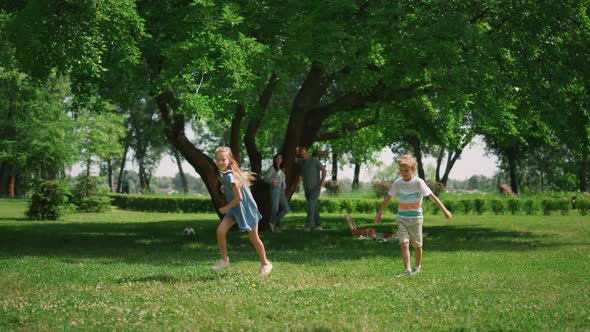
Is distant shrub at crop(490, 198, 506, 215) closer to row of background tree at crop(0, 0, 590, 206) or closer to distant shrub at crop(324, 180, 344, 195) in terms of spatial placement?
row of background tree at crop(0, 0, 590, 206)

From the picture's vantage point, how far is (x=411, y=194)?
9891mm

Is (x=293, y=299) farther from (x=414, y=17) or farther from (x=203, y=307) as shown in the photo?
(x=414, y=17)

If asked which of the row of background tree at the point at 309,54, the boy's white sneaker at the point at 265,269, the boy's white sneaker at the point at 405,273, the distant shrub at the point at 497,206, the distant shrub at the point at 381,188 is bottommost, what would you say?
the boy's white sneaker at the point at 405,273

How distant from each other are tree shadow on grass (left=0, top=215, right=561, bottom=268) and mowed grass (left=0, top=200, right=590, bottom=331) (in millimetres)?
71

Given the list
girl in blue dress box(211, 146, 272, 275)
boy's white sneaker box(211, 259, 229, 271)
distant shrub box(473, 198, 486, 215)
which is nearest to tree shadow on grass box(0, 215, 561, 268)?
boy's white sneaker box(211, 259, 229, 271)

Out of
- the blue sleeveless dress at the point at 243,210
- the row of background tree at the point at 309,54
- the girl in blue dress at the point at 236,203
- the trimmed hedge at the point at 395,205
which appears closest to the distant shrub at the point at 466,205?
the trimmed hedge at the point at 395,205

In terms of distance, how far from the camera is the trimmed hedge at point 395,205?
1217 inches

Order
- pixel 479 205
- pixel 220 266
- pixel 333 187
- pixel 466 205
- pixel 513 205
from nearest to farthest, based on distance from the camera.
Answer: pixel 220 266 < pixel 513 205 < pixel 479 205 < pixel 466 205 < pixel 333 187

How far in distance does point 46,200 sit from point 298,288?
67.1 ft

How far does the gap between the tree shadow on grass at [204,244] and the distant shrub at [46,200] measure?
14.9 feet

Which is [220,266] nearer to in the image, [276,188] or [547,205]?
[276,188]

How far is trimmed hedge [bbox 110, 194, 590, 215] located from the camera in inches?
1217

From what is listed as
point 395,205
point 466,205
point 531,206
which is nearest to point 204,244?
point 395,205

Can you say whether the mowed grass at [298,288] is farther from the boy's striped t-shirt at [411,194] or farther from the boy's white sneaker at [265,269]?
the boy's striped t-shirt at [411,194]
